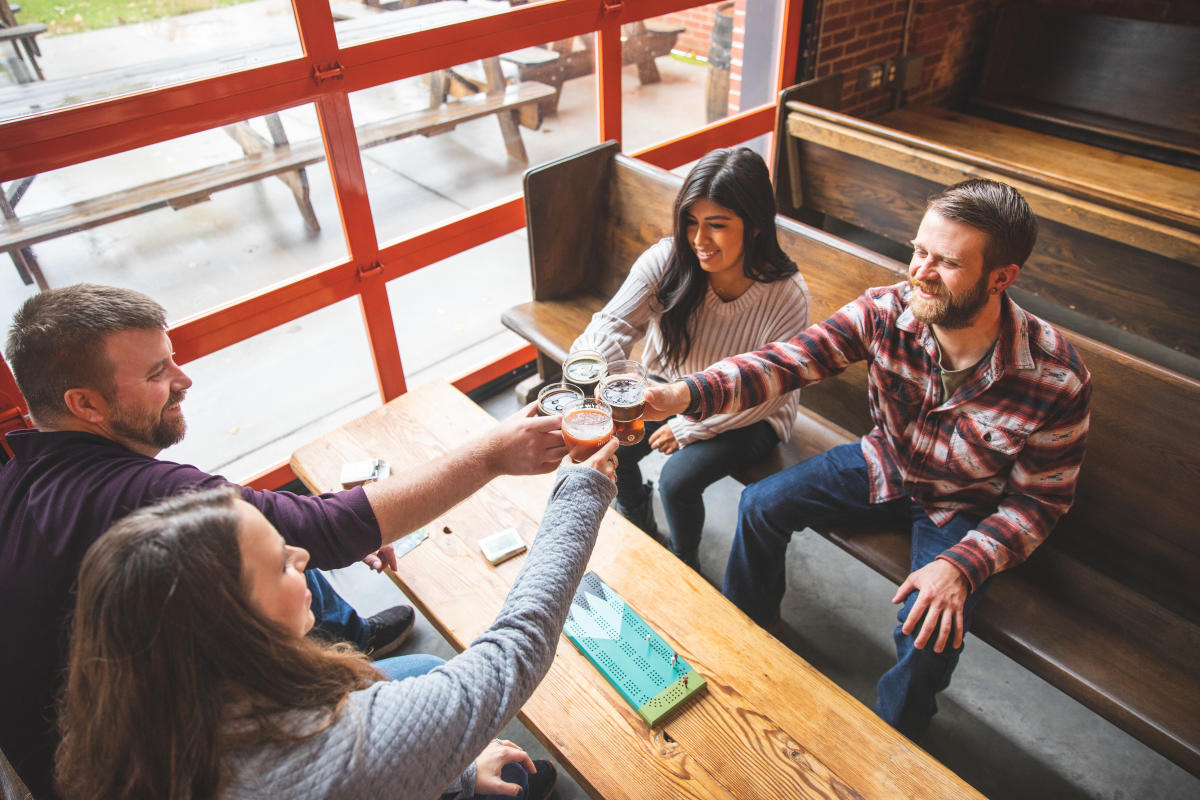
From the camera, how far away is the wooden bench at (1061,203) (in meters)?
2.82

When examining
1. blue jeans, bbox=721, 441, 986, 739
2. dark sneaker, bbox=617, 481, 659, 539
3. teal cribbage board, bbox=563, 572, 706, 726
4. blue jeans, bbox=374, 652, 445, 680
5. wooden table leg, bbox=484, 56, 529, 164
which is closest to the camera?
teal cribbage board, bbox=563, 572, 706, 726

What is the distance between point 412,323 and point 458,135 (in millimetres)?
1206

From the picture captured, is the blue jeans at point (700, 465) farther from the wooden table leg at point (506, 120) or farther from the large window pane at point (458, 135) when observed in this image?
the wooden table leg at point (506, 120)

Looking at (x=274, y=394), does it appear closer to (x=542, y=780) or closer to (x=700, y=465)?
(x=700, y=465)

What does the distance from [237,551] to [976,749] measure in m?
2.10

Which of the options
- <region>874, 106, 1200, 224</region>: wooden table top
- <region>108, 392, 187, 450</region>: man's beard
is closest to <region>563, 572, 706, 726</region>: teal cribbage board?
<region>108, 392, 187, 450</region>: man's beard

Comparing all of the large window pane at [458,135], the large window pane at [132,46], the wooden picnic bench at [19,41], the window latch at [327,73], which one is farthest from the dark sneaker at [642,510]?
the wooden picnic bench at [19,41]

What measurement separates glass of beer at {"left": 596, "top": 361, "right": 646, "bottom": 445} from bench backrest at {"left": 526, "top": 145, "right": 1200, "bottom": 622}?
96 cm

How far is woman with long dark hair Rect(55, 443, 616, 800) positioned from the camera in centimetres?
95

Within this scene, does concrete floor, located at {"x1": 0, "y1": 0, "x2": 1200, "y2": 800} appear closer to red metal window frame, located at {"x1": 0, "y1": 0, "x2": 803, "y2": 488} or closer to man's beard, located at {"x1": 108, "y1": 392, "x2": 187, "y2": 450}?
red metal window frame, located at {"x1": 0, "y1": 0, "x2": 803, "y2": 488}

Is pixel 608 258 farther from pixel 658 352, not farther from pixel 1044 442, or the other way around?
pixel 1044 442

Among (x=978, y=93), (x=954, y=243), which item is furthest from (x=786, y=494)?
(x=978, y=93)

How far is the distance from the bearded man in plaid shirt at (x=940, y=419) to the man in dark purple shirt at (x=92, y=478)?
0.59m

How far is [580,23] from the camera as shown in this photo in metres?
3.04
